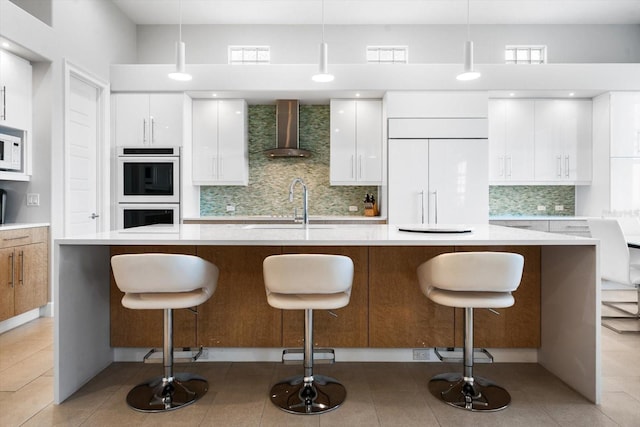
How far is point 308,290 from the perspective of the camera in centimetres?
195

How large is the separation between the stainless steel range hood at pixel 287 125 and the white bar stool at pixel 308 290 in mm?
3273

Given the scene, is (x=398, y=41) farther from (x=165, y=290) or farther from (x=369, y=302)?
(x=165, y=290)

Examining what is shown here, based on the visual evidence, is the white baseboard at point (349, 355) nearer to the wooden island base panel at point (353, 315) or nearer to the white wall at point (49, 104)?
the wooden island base panel at point (353, 315)

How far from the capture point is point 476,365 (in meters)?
2.65

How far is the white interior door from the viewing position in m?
4.12

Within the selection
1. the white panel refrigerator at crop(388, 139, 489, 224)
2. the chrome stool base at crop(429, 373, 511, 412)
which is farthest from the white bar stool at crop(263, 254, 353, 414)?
the white panel refrigerator at crop(388, 139, 489, 224)

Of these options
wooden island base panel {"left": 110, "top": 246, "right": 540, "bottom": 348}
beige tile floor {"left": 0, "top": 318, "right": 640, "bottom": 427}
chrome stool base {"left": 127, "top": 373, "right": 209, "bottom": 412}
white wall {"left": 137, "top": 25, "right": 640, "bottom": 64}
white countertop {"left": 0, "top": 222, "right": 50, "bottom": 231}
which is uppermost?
white wall {"left": 137, "top": 25, "right": 640, "bottom": 64}

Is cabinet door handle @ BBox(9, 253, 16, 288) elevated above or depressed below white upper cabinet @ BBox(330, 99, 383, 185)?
below

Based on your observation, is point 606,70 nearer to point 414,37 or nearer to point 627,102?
A: point 627,102

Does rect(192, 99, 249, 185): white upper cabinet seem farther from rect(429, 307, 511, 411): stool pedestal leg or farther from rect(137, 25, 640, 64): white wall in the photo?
rect(429, 307, 511, 411): stool pedestal leg

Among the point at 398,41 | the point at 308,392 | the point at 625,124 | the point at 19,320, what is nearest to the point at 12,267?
the point at 19,320

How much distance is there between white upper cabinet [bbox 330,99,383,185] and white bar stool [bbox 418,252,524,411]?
9.56 feet

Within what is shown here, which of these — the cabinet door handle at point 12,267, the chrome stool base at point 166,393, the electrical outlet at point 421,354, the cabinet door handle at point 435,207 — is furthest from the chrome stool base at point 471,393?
the cabinet door handle at point 12,267

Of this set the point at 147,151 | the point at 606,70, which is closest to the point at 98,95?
the point at 147,151
